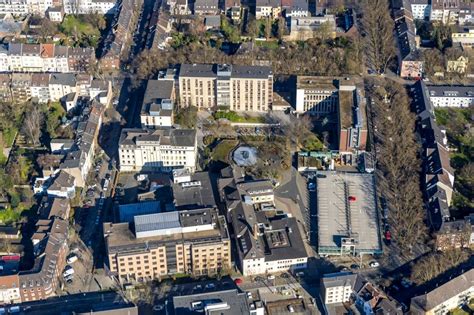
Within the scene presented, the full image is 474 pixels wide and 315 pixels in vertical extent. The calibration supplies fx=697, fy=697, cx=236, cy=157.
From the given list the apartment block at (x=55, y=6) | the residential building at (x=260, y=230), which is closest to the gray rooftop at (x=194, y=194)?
the residential building at (x=260, y=230)

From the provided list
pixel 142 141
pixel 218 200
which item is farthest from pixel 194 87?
pixel 218 200

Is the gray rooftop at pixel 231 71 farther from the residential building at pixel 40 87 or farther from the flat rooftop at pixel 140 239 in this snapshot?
the flat rooftop at pixel 140 239

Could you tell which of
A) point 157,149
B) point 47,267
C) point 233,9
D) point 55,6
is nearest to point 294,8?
point 233,9

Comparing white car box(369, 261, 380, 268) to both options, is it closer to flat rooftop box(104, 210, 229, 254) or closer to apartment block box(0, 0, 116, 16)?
flat rooftop box(104, 210, 229, 254)

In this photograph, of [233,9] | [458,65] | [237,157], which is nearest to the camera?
[237,157]

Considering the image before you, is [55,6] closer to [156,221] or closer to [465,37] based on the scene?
[156,221]
